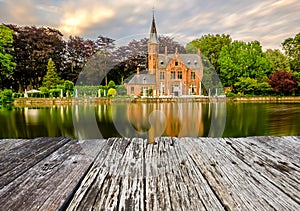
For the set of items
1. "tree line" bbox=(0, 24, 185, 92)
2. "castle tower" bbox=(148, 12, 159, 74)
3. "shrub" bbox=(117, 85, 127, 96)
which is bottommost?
"shrub" bbox=(117, 85, 127, 96)

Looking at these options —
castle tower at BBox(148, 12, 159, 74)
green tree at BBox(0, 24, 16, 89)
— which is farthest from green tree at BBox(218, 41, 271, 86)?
castle tower at BBox(148, 12, 159, 74)

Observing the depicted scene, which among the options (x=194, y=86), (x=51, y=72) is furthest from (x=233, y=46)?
(x=194, y=86)

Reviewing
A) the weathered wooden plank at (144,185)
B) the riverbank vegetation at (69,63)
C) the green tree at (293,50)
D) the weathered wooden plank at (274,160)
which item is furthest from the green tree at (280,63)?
the weathered wooden plank at (144,185)

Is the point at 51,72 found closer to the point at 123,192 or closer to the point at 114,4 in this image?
the point at 114,4

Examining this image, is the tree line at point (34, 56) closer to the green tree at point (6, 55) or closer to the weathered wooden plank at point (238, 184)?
the green tree at point (6, 55)

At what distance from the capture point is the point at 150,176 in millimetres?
497

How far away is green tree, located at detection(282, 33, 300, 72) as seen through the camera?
53.6 ft

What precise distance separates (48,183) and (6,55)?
599 inches

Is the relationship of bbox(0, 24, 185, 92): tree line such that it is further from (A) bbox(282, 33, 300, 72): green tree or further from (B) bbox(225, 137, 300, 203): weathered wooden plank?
(A) bbox(282, 33, 300, 72): green tree

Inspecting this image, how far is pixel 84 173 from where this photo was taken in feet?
1.65

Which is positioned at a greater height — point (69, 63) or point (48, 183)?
point (69, 63)

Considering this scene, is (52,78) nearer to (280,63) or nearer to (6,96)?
(6,96)

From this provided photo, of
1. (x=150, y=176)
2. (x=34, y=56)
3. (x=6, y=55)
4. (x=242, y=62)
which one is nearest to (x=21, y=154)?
(x=150, y=176)

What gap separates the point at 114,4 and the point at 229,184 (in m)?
1.43
